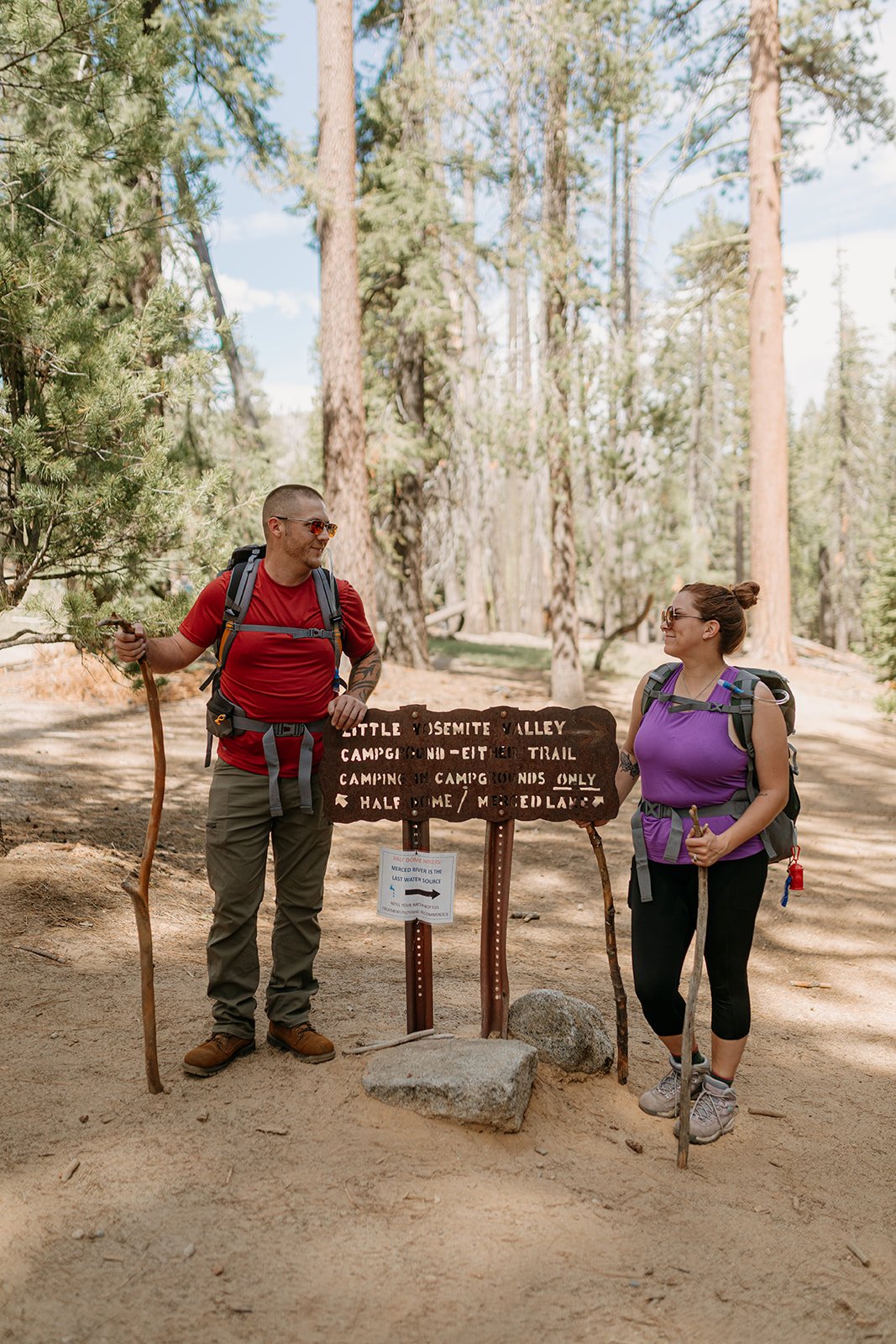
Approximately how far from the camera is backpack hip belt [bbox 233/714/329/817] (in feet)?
12.3

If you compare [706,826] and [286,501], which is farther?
[286,501]

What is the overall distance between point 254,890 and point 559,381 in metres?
10.8

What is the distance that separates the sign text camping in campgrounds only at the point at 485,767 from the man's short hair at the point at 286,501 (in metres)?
0.78

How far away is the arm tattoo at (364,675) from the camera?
3957 mm

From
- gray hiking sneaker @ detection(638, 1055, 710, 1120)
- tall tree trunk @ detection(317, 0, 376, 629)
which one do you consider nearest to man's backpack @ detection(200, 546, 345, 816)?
gray hiking sneaker @ detection(638, 1055, 710, 1120)

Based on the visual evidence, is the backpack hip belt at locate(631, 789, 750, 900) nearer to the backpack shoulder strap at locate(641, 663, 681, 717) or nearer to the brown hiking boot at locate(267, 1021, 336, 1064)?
the backpack shoulder strap at locate(641, 663, 681, 717)

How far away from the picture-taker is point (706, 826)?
3494 millimetres

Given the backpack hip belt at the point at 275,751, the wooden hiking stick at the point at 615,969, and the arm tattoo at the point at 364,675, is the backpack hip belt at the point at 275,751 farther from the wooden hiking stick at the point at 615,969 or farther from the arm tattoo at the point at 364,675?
the wooden hiking stick at the point at 615,969

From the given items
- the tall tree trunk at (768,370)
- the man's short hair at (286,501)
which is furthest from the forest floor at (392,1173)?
the tall tree trunk at (768,370)

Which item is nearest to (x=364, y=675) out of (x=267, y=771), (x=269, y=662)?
(x=269, y=662)

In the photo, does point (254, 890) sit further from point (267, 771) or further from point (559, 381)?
point (559, 381)

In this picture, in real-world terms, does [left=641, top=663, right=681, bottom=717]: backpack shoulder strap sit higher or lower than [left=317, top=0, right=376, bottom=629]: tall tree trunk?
lower

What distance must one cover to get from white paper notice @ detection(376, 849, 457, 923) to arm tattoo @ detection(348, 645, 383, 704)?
59cm

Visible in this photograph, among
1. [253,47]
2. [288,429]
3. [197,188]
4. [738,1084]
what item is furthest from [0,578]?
[288,429]
